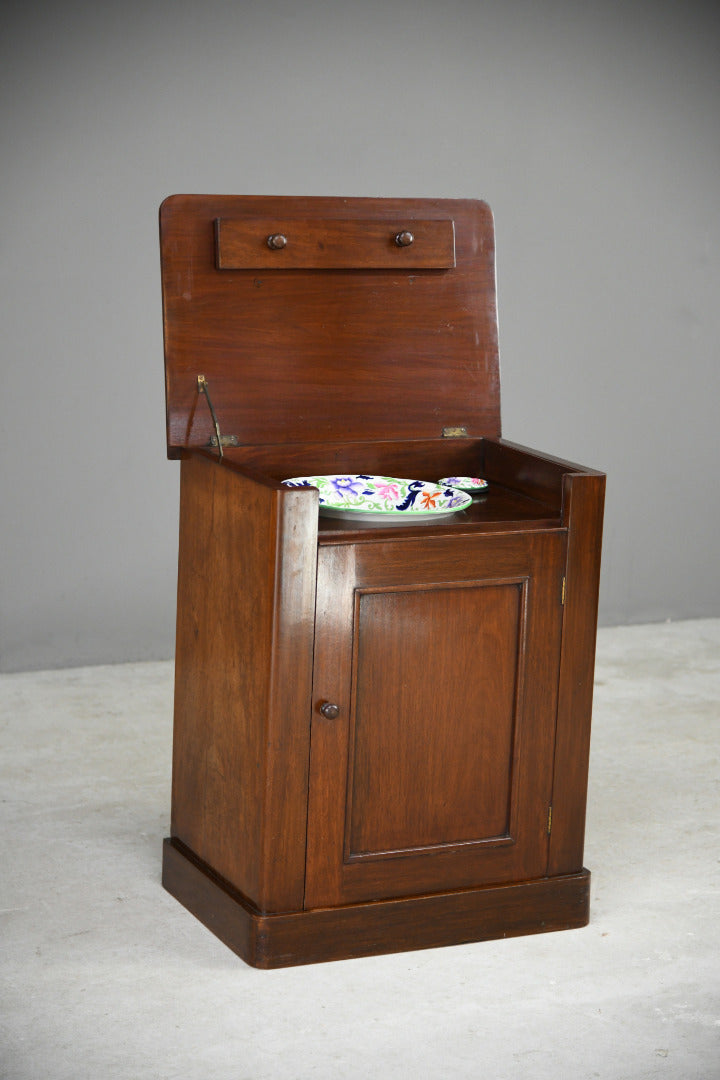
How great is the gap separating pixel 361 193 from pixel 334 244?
193 centimetres

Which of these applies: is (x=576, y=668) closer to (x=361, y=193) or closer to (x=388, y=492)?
(x=388, y=492)

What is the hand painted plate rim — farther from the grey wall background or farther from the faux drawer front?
the grey wall background

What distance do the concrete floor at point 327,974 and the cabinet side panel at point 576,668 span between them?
0.22m

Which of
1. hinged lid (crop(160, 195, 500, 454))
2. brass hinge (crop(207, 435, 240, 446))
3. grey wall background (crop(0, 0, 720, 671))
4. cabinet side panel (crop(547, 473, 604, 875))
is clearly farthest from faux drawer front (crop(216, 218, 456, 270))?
grey wall background (crop(0, 0, 720, 671))

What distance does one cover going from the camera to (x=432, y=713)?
3.01 metres

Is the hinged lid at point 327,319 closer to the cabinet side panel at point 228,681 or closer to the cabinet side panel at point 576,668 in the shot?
the cabinet side panel at point 228,681

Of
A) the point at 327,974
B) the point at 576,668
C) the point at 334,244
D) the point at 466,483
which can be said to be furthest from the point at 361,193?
the point at 327,974

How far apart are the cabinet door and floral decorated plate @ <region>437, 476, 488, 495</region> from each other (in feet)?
0.96

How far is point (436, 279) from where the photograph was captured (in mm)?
3389

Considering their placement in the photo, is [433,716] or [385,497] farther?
[385,497]

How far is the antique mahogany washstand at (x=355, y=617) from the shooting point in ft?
9.53

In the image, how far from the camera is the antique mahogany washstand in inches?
114

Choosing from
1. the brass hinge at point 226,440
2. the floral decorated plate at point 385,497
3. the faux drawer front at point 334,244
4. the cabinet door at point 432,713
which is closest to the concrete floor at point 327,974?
the cabinet door at point 432,713

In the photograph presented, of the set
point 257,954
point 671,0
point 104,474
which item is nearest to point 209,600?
point 257,954
